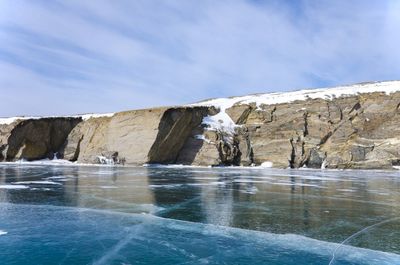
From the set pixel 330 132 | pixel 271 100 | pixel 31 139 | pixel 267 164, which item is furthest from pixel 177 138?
pixel 31 139

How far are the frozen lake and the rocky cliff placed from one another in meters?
31.2

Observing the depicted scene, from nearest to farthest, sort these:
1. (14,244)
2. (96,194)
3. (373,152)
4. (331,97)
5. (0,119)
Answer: (14,244)
(96,194)
(373,152)
(331,97)
(0,119)

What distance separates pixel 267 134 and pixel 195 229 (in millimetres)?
43103

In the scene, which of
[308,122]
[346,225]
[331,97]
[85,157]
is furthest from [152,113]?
[346,225]

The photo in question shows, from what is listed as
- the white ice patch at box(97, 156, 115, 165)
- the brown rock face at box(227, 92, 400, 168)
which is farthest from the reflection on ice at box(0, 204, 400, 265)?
the white ice patch at box(97, 156, 115, 165)

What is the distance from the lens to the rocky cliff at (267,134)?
47.5m

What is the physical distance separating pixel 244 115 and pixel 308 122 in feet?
30.3

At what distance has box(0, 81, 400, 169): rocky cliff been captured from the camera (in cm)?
4753

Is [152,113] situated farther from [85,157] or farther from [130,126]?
[85,157]

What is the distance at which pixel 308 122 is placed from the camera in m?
52.1

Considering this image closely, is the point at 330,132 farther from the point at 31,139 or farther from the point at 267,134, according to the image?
the point at 31,139

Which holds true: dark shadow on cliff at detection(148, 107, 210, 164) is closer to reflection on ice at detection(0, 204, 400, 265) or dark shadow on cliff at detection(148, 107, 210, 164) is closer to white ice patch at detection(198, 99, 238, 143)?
white ice patch at detection(198, 99, 238, 143)

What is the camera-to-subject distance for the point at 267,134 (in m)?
53.0

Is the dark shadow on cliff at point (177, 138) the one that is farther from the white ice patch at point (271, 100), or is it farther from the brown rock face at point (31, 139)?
the brown rock face at point (31, 139)
